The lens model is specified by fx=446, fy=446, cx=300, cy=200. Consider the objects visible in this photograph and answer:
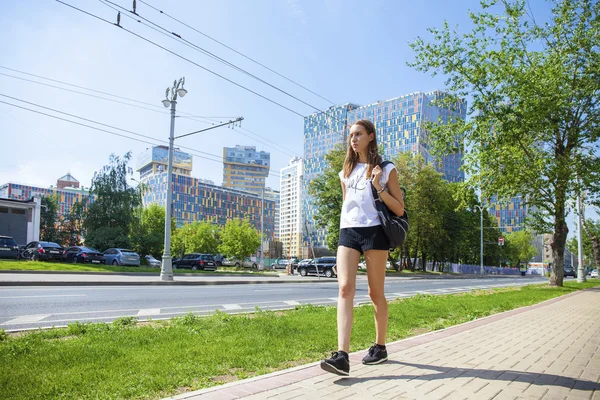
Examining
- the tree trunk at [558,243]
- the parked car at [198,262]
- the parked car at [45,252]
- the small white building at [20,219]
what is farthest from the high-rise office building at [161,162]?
the tree trunk at [558,243]

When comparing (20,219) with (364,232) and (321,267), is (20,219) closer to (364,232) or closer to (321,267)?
(321,267)

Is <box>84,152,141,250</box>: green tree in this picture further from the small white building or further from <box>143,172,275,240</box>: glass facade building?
<box>143,172,275,240</box>: glass facade building

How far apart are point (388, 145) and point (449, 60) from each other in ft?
338

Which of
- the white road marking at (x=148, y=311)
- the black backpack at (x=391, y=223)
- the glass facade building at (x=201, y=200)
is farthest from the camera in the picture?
the glass facade building at (x=201, y=200)

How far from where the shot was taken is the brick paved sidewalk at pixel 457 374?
3.02m

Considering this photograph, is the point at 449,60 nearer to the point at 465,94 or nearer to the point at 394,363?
the point at 465,94

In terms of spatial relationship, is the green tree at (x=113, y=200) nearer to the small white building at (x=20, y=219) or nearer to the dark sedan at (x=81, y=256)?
the small white building at (x=20, y=219)

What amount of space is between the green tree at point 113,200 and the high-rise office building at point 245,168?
478 feet

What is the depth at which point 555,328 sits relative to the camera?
6.64 meters

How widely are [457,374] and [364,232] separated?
1.36 meters

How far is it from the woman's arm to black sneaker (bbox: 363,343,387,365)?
122 centimetres

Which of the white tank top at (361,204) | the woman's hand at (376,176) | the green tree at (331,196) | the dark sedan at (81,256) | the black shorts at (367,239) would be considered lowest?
the dark sedan at (81,256)

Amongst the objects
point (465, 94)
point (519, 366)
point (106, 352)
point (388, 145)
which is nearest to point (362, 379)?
point (519, 366)

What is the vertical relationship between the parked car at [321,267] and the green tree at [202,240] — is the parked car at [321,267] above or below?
below
